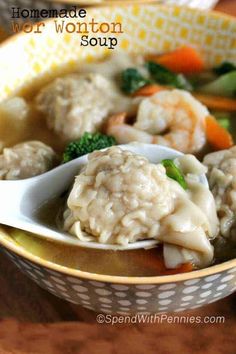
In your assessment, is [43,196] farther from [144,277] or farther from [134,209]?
[144,277]

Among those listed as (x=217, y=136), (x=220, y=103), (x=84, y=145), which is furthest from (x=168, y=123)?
(x=84, y=145)

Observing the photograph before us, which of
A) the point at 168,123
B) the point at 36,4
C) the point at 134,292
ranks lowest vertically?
the point at 134,292

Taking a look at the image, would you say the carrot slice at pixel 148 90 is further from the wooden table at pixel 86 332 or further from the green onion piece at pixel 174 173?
the wooden table at pixel 86 332

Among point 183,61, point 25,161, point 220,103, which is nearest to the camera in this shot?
point 25,161

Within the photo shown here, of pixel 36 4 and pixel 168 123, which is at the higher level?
pixel 36 4

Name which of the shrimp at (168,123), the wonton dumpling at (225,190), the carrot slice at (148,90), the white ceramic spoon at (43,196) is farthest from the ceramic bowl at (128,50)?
the shrimp at (168,123)

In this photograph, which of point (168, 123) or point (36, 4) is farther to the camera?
point (36, 4)

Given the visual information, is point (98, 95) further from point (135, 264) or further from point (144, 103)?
point (135, 264)
